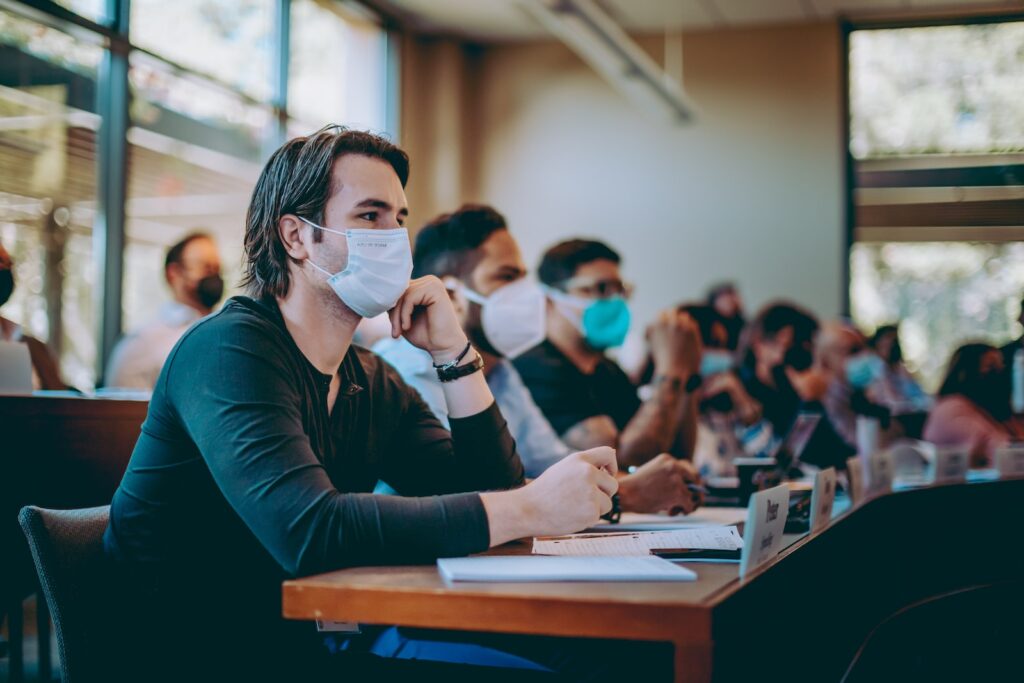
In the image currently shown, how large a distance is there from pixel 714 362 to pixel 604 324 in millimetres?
Result: 1795

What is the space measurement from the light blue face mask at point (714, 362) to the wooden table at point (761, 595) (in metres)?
1.86

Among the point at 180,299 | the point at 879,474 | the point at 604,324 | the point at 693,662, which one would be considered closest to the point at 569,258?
the point at 604,324

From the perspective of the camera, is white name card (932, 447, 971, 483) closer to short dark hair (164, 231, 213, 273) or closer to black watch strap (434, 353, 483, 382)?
black watch strap (434, 353, 483, 382)

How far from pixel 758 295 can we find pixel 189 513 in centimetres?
655

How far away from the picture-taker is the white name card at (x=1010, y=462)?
10.8 feet

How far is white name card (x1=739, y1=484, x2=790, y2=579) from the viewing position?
4.17 feet

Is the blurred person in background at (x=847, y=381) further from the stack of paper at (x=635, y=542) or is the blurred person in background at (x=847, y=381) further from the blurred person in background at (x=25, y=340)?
the blurred person in background at (x=25, y=340)

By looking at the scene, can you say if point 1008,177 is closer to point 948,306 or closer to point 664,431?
point 948,306

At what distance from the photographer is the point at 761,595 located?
1.52 meters

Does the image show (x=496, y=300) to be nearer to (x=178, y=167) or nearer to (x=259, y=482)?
(x=259, y=482)

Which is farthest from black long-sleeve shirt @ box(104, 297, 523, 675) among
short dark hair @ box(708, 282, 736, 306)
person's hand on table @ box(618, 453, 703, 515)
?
short dark hair @ box(708, 282, 736, 306)

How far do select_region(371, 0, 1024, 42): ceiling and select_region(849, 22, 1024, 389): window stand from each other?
0.99 feet

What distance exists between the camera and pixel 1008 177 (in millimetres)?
7398

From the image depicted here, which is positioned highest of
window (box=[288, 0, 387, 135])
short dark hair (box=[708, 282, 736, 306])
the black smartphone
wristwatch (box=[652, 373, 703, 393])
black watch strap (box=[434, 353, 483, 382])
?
window (box=[288, 0, 387, 135])
